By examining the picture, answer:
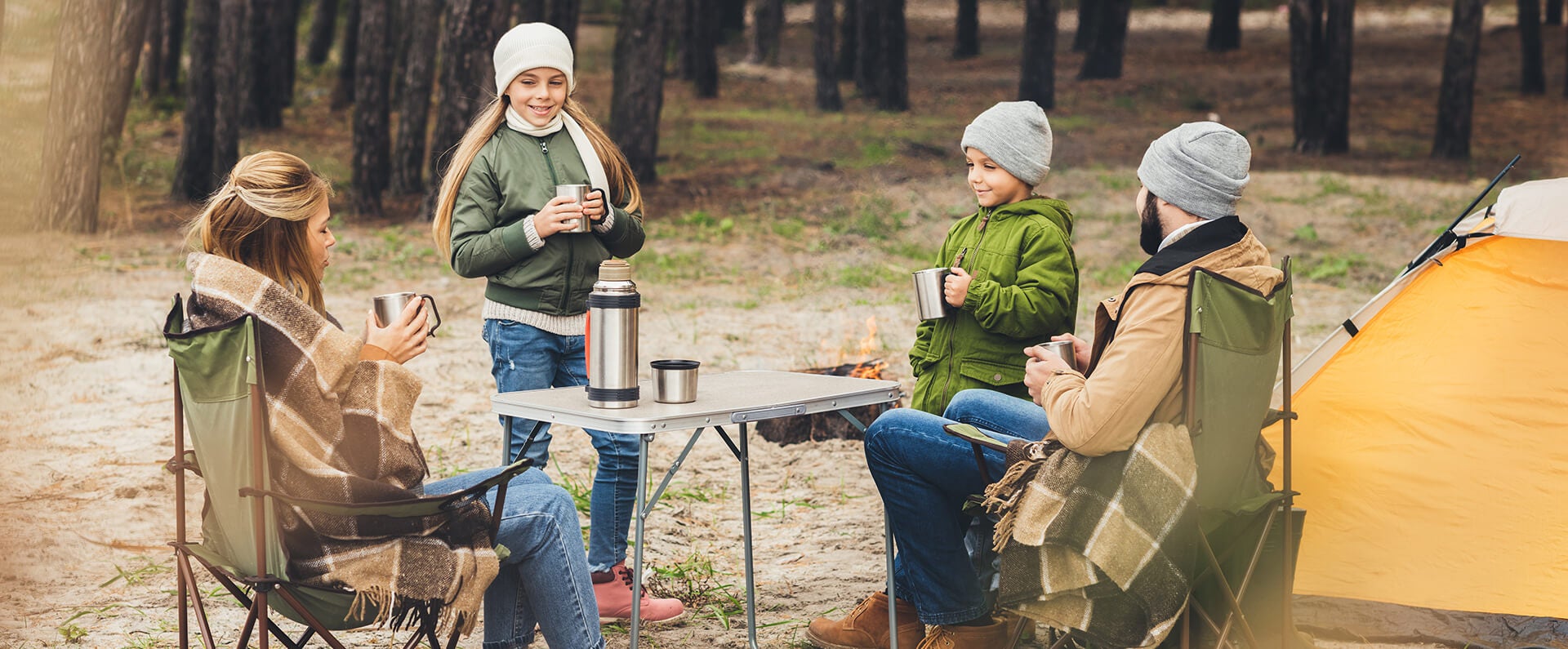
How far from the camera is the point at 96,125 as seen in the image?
10.5 metres

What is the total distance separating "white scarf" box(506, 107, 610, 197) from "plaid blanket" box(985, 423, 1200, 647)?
4.99 ft

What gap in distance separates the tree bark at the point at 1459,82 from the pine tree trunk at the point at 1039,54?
5.18 meters

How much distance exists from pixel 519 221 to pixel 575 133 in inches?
13.3

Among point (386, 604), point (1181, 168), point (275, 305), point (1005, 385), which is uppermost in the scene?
point (1181, 168)

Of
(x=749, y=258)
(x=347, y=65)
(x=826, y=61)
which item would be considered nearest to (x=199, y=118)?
(x=749, y=258)

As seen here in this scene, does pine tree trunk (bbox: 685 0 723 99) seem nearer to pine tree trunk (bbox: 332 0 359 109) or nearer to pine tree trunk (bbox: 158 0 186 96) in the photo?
pine tree trunk (bbox: 332 0 359 109)

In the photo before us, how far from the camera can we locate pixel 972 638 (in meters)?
3.28

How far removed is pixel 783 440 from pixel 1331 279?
631 centimetres

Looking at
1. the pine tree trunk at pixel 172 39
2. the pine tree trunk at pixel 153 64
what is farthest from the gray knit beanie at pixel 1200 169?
the pine tree trunk at pixel 172 39

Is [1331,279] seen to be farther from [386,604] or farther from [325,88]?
[325,88]

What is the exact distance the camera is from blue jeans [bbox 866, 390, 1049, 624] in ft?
10.2

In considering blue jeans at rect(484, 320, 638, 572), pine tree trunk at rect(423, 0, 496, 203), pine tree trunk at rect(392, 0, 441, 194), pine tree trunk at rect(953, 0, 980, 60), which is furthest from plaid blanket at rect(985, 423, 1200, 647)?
pine tree trunk at rect(953, 0, 980, 60)

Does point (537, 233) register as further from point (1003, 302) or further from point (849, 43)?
point (849, 43)

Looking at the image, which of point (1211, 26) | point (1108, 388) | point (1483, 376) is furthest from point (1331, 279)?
point (1211, 26)
